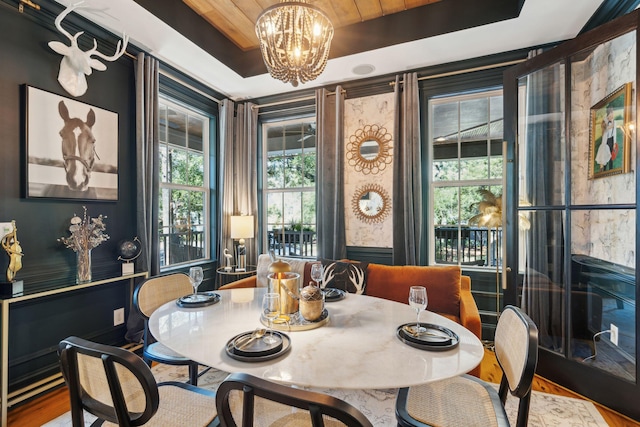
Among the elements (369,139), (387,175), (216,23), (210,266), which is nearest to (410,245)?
(387,175)

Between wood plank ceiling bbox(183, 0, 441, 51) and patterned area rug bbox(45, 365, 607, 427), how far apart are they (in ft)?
10.1

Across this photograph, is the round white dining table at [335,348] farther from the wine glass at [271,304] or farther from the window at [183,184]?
the window at [183,184]

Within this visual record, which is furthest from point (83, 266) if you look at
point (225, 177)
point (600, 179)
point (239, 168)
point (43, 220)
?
point (600, 179)

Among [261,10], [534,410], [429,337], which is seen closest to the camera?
[429,337]

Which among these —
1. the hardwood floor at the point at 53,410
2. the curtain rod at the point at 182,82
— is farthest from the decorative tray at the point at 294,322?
the curtain rod at the point at 182,82

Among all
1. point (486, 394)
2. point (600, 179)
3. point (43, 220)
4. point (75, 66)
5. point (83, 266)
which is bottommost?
point (486, 394)

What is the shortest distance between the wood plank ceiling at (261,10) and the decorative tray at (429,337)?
2.63 m

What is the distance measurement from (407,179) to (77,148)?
3.01 meters

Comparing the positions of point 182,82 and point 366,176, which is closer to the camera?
point 182,82

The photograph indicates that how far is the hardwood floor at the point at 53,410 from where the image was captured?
1880mm

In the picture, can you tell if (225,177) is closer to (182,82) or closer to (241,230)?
(241,230)

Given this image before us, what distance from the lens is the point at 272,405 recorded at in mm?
812

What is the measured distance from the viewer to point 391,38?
113 inches

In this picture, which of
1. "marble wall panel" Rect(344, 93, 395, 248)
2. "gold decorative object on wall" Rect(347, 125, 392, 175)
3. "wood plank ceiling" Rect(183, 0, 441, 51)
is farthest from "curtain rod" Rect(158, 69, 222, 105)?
"gold decorative object on wall" Rect(347, 125, 392, 175)
